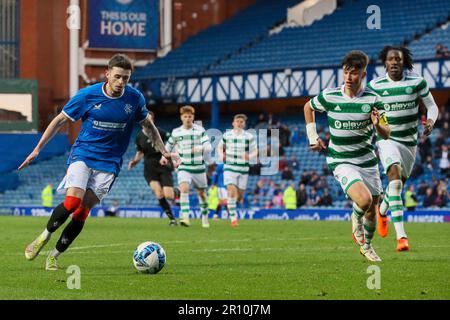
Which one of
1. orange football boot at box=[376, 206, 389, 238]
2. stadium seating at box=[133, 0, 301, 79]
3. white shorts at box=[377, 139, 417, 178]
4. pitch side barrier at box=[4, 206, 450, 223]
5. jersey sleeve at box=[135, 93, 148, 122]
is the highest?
stadium seating at box=[133, 0, 301, 79]

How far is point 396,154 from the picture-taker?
15352 mm

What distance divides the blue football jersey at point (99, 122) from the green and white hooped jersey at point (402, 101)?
4.02 meters

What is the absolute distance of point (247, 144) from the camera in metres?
24.8

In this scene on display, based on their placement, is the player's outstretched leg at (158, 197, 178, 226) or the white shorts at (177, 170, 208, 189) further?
the player's outstretched leg at (158, 197, 178, 226)

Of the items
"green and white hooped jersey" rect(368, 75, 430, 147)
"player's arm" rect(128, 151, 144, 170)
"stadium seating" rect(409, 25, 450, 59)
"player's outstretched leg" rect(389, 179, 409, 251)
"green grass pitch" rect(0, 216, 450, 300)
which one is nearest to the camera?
"green grass pitch" rect(0, 216, 450, 300)

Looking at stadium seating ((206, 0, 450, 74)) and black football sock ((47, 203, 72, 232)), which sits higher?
stadium seating ((206, 0, 450, 74))

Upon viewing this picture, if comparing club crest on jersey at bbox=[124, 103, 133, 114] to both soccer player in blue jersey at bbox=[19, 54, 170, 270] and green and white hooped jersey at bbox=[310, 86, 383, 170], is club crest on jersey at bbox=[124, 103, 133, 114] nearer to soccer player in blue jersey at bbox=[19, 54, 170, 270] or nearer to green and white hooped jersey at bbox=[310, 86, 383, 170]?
soccer player in blue jersey at bbox=[19, 54, 170, 270]

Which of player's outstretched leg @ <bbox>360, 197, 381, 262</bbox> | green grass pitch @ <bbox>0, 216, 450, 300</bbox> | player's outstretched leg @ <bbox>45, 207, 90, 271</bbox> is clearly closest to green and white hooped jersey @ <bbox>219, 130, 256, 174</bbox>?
green grass pitch @ <bbox>0, 216, 450, 300</bbox>

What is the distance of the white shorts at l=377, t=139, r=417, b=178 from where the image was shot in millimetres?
15320

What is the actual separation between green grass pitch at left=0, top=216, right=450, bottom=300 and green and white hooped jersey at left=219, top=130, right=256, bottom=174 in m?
4.69

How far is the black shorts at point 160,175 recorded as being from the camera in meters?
24.8

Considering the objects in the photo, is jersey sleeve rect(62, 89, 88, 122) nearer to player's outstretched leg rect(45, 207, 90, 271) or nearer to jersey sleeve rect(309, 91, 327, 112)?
player's outstretched leg rect(45, 207, 90, 271)

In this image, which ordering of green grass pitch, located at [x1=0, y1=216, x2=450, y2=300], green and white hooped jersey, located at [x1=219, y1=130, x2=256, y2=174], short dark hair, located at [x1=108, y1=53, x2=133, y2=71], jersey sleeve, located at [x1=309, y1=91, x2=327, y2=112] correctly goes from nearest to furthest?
green grass pitch, located at [x1=0, y1=216, x2=450, y2=300] → short dark hair, located at [x1=108, y1=53, x2=133, y2=71] → jersey sleeve, located at [x1=309, y1=91, x2=327, y2=112] → green and white hooped jersey, located at [x1=219, y1=130, x2=256, y2=174]
